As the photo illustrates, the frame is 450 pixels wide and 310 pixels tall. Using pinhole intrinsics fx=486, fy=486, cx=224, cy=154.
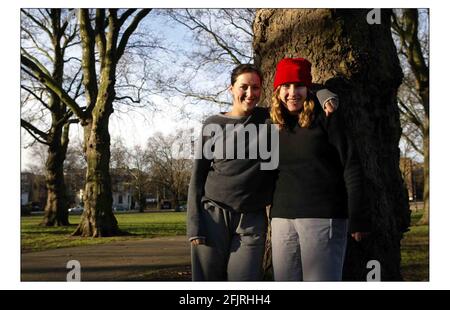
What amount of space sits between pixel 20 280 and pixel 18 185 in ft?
2.98

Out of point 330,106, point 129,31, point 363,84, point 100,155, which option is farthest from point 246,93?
point 100,155

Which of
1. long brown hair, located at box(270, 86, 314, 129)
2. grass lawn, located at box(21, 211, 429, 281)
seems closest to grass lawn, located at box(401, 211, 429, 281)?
grass lawn, located at box(21, 211, 429, 281)

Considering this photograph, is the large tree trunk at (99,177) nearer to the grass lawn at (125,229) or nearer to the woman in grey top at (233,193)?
the grass lawn at (125,229)

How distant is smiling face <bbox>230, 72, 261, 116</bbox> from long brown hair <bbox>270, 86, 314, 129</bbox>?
15 cm

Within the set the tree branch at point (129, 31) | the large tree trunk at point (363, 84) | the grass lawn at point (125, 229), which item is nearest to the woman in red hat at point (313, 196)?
the large tree trunk at point (363, 84)

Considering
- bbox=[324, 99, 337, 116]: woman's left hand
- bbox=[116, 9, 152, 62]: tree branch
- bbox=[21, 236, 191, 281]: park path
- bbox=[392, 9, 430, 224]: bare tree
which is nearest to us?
bbox=[324, 99, 337, 116]: woman's left hand

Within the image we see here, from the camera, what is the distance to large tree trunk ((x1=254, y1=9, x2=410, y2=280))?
13.9ft

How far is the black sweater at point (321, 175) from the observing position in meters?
3.41

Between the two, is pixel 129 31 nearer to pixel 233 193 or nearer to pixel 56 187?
pixel 56 187

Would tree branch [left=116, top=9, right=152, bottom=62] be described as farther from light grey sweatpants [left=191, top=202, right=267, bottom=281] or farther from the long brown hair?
light grey sweatpants [left=191, top=202, right=267, bottom=281]

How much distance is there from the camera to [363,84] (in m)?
4.28

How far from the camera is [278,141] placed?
11.6 ft
